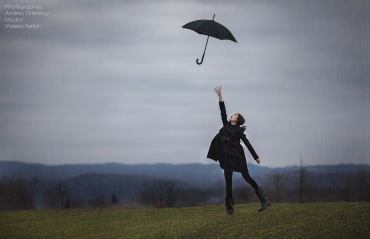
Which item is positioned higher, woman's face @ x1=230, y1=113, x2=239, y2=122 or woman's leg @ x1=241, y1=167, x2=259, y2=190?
woman's face @ x1=230, y1=113, x2=239, y2=122

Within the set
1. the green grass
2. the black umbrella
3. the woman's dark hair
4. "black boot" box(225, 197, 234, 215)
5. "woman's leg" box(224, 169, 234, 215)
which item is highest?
the black umbrella

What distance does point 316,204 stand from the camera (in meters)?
20.8

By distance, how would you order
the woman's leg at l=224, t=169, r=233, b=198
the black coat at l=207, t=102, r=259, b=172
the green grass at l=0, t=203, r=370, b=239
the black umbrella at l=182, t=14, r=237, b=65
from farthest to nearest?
the black umbrella at l=182, t=14, r=237, b=65
the woman's leg at l=224, t=169, r=233, b=198
the black coat at l=207, t=102, r=259, b=172
the green grass at l=0, t=203, r=370, b=239

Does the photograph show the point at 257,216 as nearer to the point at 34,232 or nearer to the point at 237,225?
the point at 237,225

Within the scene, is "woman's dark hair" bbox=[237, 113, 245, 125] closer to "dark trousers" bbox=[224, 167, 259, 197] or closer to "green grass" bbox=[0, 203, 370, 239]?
"dark trousers" bbox=[224, 167, 259, 197]

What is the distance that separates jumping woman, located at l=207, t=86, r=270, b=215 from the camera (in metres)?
16.6

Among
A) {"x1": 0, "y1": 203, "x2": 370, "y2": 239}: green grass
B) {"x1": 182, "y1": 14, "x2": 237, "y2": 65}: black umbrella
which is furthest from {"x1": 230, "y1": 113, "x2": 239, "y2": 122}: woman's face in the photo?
{"x1": 0, "y1": 203, "x2": 370, "y2": 239}: green grass

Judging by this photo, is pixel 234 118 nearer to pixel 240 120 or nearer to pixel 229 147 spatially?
pixel 240 120

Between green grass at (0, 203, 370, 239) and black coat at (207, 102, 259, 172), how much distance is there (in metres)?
1.64

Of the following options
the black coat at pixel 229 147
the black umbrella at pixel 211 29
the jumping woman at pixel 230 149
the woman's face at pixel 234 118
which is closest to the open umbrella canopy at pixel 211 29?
the black umbrella at pixel 211 29

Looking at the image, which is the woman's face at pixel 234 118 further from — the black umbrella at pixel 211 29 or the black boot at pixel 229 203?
the black boot at pixel 229 203

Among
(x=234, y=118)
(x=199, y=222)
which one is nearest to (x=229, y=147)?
(x=234, y=118)

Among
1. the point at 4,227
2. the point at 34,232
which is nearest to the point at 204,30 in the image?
the point at 34,232

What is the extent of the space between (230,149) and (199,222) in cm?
241
